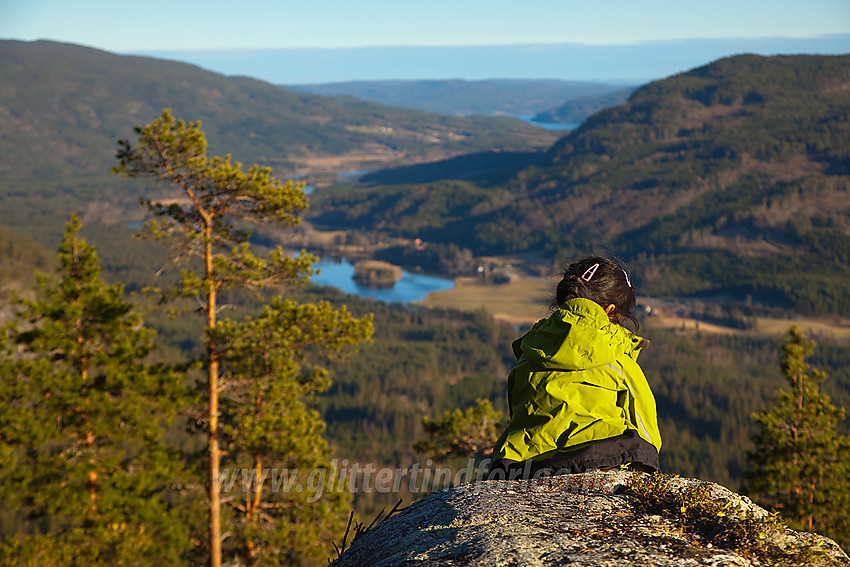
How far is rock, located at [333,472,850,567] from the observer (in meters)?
3.31

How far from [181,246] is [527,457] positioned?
12.1 metres

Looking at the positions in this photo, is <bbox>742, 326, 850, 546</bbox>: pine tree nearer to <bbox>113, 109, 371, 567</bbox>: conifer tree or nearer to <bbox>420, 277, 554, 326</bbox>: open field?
<bbox>113, 109, 371, 567</bbox>: conifer tree

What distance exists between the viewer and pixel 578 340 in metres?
4.22

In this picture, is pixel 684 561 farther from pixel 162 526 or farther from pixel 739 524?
pixel 162 526

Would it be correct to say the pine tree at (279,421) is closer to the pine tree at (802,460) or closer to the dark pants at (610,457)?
the pine tree at (802,460)

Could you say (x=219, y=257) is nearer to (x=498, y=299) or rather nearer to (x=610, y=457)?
(x=610, y=457)

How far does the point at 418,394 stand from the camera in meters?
115

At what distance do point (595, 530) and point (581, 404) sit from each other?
89 centimetres

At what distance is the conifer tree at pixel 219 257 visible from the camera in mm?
15117

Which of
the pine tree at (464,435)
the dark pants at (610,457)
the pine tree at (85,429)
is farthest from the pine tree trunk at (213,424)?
the dark pants at (610,457)

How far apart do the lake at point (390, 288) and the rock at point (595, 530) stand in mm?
155976

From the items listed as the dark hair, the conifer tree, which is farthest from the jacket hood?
the conifer tree

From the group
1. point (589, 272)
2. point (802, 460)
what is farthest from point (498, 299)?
point (589, 272)

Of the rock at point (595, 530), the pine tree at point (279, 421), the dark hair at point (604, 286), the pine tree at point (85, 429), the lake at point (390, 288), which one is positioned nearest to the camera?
the rock at point (595, 530)
